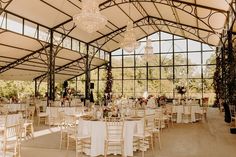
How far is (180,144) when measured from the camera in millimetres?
6902

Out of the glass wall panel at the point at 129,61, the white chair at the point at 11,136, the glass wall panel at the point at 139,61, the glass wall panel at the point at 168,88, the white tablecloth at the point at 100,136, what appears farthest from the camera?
the glass wall panel at the point at 129,61

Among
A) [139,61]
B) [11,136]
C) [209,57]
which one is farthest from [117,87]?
[11,136]

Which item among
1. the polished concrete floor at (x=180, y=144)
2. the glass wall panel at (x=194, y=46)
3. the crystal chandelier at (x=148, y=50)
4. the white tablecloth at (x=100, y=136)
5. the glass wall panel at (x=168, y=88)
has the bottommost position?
the polished concrete floor at (x=180, y=144)

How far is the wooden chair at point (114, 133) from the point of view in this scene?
539 cm

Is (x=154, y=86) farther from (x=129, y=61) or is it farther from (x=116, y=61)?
(x=116, y=61)

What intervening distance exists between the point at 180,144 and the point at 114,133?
2156 millimetres

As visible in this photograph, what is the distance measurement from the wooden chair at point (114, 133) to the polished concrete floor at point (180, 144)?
2.13ft

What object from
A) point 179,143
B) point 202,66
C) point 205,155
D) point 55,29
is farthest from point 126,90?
point 205,155

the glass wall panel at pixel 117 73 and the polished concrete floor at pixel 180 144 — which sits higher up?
the glass wall panel at pixel 117 73

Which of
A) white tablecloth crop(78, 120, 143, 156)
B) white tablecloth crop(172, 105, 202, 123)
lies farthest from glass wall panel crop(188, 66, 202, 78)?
white tablecloth crop(78, 120, 143, 156)

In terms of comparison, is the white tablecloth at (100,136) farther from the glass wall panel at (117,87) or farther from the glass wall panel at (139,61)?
the glass wall panel at (117,87)

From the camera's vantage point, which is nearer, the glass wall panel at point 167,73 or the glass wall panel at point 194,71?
the glass wall panel at point 194,71

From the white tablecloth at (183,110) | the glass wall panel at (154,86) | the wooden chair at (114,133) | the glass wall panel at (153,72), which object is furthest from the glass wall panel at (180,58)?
the wooden chair at (114,133)

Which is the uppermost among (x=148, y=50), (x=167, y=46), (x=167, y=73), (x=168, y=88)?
(x=167, y=46)
